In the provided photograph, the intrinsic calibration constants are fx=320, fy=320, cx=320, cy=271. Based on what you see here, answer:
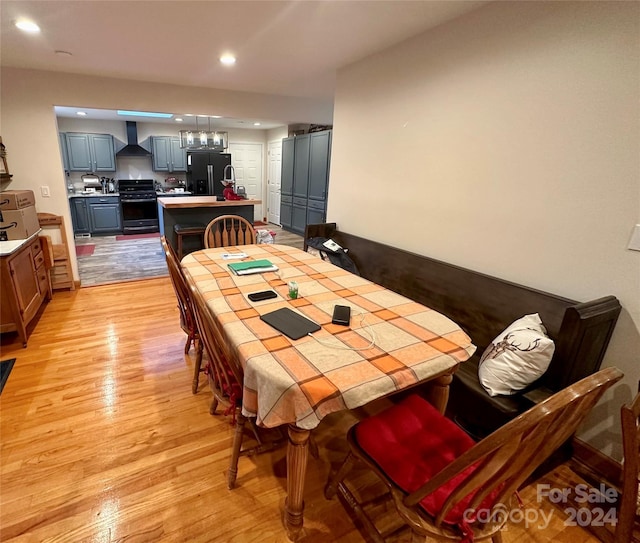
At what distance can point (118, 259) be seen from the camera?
4.88 m

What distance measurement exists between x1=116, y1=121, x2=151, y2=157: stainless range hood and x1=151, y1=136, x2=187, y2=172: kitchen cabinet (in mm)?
244

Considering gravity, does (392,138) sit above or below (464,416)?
above

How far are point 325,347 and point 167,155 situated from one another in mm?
7209

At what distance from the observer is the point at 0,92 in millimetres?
3094

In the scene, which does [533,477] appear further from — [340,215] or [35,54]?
[35,54]

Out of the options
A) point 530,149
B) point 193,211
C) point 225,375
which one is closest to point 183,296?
point 225,375

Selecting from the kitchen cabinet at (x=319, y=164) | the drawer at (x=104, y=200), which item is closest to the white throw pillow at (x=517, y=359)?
the kitchen cabinet at (x=319, y=164)

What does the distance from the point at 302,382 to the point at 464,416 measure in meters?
1.12

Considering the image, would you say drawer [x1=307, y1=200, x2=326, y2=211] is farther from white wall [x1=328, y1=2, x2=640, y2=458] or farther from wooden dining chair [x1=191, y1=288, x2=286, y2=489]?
wooden dining chair [x1=191, y1=288, x2=286, y2=489]

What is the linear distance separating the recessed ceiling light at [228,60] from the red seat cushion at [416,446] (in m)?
3.07

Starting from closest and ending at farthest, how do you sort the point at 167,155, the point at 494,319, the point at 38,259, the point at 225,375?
the point at 225,375 < the point at 494,319 < the point at 38,259 < the point at 167,155

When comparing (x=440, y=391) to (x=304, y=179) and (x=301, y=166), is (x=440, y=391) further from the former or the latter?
(x=301, y=166)

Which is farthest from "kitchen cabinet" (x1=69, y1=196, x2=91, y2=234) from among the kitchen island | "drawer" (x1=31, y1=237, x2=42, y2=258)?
"drawer" (x1=31, y1=237, x2=42, y2=258)

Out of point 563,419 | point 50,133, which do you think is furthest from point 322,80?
point 563,419
